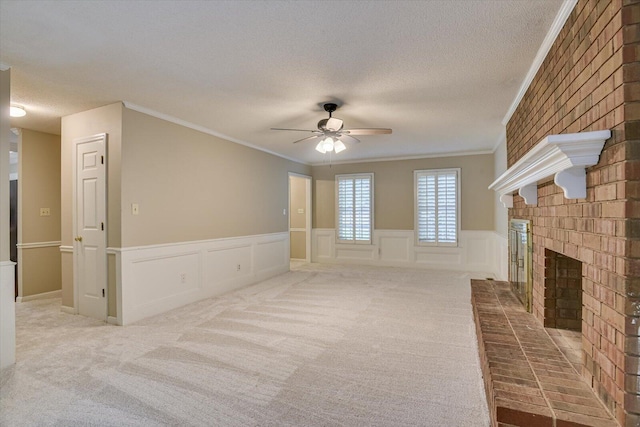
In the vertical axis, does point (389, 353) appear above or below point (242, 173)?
below

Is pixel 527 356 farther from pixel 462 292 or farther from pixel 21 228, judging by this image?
pixel 21 228

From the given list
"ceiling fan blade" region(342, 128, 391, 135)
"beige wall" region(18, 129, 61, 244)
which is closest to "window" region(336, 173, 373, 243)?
"ceiling fan blade" region(342, 128, 391, 135)

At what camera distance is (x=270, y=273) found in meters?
6.07

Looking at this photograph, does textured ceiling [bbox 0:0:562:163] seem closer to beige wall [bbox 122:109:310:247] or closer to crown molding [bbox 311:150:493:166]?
beige wall [bbox 122:109:310:247]

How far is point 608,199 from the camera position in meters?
1.40

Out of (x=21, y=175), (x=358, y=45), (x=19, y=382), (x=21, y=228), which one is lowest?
(x=19, y=382)

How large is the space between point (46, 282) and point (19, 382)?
10.3ft

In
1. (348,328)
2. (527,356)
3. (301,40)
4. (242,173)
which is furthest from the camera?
(242,173)

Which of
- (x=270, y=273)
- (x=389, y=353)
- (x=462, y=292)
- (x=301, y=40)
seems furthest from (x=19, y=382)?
(x=462, y=292)

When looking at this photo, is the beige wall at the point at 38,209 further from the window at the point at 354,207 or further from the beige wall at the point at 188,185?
the window at the point at 354,207

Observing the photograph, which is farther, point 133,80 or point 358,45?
point 133,80

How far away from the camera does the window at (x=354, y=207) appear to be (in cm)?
733

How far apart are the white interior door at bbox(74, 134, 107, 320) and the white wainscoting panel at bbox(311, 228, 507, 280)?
4.74 metres

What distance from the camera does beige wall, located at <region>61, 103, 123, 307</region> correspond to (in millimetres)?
3535
